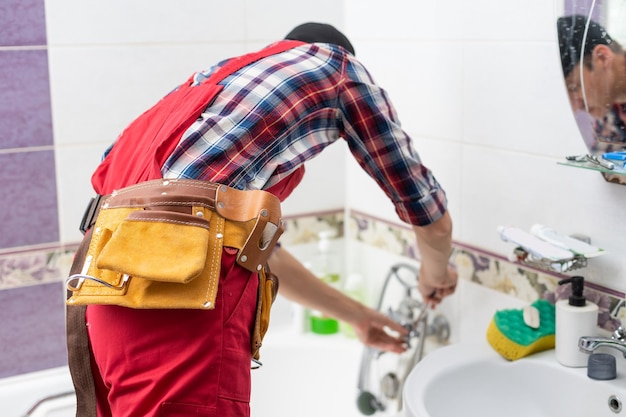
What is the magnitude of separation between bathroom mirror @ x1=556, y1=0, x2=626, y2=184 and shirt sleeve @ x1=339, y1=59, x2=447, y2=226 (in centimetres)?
33

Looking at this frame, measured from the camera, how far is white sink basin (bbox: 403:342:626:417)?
1.61 m

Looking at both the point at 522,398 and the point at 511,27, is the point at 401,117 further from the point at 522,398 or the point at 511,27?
the point at 522,398

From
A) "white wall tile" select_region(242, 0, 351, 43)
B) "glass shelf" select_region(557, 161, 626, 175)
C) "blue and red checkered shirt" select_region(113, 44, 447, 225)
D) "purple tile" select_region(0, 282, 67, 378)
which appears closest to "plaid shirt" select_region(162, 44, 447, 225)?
"blue and red checkered shirt" select_region(113, 44, 447, 225)

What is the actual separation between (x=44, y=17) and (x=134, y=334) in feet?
3.39

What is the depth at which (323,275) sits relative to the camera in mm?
2533

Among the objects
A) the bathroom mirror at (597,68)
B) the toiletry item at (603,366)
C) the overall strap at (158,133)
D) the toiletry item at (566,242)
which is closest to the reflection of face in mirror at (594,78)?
the bathroom mirror at (597,68)

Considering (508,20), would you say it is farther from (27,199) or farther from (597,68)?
(27,199)

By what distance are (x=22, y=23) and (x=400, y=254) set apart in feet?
3.74

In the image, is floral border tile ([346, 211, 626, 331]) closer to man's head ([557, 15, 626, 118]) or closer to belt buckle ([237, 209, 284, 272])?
man's head ([557, 15, 626, 118])

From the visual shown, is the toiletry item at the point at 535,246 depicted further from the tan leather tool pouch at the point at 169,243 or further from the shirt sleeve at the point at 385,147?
the tan leather tool pouch at the point at 169,243

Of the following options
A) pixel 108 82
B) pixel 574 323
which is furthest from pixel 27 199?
pixel 574 323

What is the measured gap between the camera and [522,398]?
1720mm

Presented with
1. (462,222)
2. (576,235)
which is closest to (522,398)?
(576,235)

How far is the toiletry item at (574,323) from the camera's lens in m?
1.63
